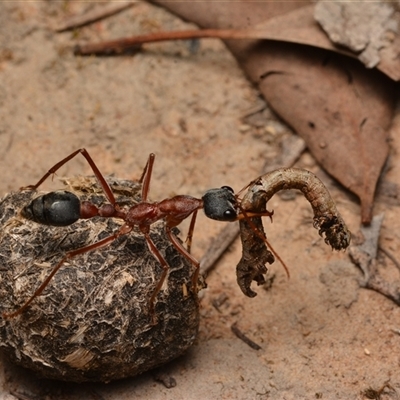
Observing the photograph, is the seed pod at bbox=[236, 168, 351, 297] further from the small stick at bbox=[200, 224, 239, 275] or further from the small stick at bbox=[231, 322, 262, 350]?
the small stick at bbox=[200, 224, 239, 275]

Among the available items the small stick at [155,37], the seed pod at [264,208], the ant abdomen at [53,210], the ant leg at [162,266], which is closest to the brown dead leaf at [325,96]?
the small stick at [155,37]

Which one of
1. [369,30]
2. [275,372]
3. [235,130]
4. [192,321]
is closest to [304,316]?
[275,372]

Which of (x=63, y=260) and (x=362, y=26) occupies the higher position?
(x=362, y=26)

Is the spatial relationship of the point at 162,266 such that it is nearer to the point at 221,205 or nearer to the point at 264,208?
the point at 221,205

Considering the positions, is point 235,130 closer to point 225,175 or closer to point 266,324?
point 225,175

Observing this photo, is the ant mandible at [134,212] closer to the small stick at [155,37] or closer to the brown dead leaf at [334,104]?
the brown dead leaf at [334,104]

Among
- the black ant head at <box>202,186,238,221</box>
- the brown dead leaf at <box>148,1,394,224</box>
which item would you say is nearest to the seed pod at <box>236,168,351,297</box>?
the black ant head at <box>202,186,238,221</box>

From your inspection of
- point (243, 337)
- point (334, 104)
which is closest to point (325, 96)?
point (334, 104)
